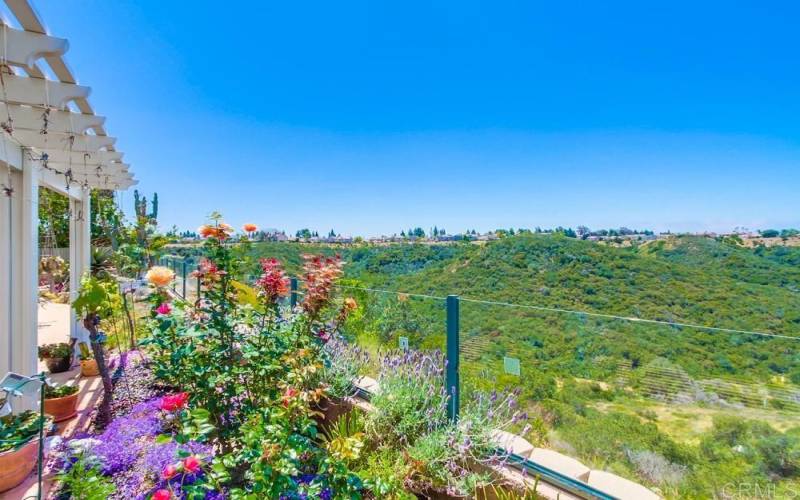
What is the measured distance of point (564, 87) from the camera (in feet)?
41.6

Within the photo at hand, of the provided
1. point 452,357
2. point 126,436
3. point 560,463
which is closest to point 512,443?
point 560,463

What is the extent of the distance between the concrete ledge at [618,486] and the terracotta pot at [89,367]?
20.0 feet

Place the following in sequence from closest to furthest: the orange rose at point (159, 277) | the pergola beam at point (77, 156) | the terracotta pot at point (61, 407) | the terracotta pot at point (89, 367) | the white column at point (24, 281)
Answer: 1. the orange rose at point (159, 277)
2. the white column at point (24, 281)
3. the terracotta pot at point (61, 407)
4. the pergola beam at point (77, 156)
5. the terracotta pot at point (89, 367)

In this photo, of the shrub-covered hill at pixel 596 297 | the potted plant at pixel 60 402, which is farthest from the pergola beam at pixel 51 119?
the potted plant at pixel 60 402

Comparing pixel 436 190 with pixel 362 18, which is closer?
pixel 362 18

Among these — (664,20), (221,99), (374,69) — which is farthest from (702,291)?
(221,99)

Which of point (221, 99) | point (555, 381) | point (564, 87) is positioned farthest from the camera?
point (564, 87)

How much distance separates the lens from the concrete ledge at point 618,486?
85.3 inches

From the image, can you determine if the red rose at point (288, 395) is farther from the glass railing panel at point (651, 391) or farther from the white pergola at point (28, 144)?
the white pergola at point (28, 144)

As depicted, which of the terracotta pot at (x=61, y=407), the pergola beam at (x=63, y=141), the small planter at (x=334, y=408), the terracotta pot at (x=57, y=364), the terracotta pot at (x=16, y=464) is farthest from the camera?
the terracotta pot at (x=57, y=364)

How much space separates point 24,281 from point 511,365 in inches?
189

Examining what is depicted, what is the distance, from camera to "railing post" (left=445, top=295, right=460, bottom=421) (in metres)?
2.94

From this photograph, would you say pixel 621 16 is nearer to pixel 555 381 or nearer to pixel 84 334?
pixel 555 381

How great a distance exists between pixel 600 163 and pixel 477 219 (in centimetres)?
845
